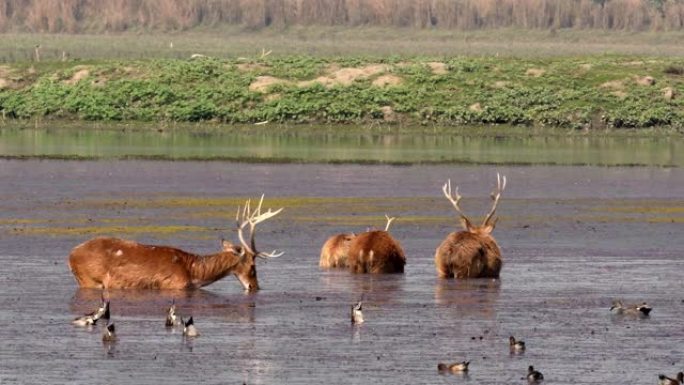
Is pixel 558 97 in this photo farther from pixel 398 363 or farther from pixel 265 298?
pixel 398 363

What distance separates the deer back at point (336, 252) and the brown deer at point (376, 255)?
0.96 ft

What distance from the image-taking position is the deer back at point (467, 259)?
71.3ft

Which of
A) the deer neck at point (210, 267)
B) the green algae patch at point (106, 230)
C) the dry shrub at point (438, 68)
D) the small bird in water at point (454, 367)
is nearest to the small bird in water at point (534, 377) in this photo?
the small bird in water at point (454, 367)

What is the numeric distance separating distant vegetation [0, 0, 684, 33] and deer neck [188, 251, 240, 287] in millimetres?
89239

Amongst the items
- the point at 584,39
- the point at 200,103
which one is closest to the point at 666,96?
the point at 200,103

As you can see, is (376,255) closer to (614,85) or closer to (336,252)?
(336,252)

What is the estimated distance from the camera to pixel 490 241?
22156 millimetres

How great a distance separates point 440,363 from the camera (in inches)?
614

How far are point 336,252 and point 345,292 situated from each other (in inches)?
85.7

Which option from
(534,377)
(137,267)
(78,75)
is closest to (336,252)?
(137,267)

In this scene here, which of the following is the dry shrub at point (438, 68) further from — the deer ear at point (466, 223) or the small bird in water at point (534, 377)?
the small bird in water at point (534, 377)

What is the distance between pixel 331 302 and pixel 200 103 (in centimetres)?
3749

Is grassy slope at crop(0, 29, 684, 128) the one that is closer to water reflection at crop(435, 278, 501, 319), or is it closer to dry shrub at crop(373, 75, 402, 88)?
dry shrub at crop(373, 75, 402, 88)

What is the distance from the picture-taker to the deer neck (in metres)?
20.4
